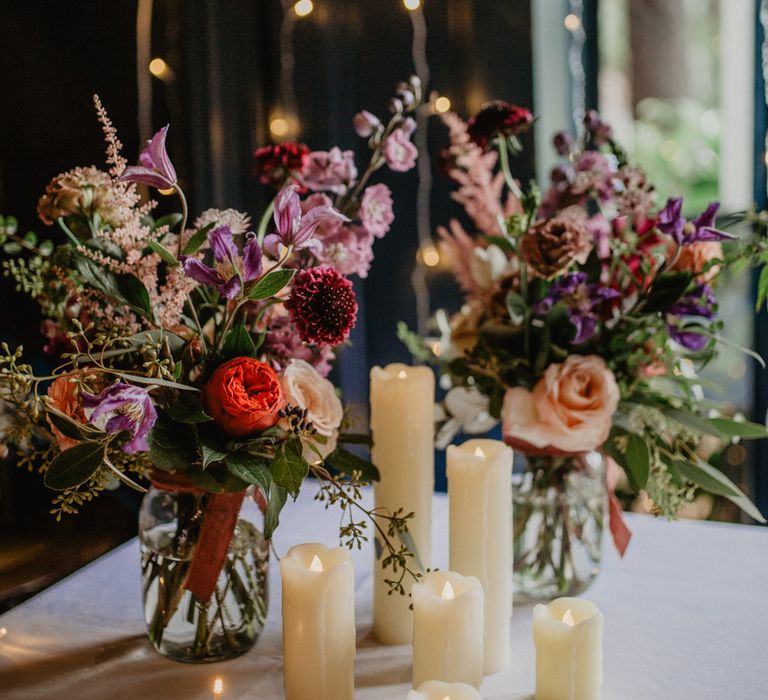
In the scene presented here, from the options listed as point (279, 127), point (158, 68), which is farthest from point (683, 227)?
point (279, 127)

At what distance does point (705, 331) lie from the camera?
94 cm

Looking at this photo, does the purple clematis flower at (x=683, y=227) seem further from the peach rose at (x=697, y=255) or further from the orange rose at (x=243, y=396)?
the orange rose at (x=243, y=396)

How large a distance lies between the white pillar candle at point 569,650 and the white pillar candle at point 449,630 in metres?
0.06

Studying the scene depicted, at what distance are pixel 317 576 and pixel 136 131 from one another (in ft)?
A: 2.67

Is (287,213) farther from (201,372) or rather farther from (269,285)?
(201,372)

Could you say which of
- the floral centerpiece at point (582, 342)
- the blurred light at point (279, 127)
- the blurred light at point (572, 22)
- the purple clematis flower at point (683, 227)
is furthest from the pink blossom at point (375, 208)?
the blurred light at point (572, 22)

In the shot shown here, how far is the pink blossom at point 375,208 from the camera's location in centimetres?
88

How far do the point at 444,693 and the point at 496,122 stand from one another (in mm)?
643

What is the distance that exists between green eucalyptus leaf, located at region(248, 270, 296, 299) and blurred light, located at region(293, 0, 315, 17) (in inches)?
41.6

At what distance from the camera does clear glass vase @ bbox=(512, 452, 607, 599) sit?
3.34 ft

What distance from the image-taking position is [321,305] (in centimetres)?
70

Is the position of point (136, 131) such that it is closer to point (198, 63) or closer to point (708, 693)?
point (198, 63)

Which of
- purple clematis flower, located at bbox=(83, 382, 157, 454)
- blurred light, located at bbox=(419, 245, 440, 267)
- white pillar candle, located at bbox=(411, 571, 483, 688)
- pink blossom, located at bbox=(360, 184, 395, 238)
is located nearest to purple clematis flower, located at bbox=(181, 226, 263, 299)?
purple clematis flower, located at bbox=(83, 382, 157, 454)

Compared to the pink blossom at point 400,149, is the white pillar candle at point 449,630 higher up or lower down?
lower down
